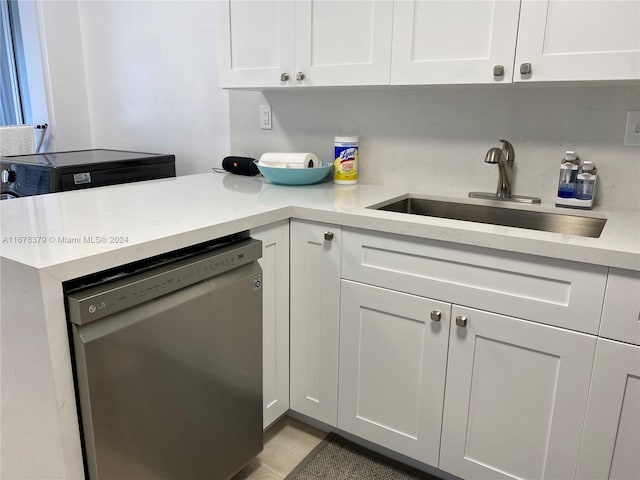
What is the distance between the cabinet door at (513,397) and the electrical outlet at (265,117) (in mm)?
1308

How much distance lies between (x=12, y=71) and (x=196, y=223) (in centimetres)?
245

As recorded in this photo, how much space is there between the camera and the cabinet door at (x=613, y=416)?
1.15m

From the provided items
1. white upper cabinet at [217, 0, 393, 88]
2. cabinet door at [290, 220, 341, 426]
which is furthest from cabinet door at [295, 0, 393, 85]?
cabinet door at [290, 220, 341, 426]

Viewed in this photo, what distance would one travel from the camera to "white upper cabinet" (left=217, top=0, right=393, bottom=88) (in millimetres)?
1606

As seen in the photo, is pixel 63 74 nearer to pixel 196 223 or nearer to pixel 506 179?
pixel 196 223

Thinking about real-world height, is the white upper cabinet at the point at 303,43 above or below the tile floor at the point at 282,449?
above

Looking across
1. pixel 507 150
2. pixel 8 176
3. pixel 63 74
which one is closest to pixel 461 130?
pixel 507 150

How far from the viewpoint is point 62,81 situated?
280 cm

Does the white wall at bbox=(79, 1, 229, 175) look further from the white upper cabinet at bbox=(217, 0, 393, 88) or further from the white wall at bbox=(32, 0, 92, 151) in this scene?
the white upper cabinet at bbox=(217, 0, 393, 88)

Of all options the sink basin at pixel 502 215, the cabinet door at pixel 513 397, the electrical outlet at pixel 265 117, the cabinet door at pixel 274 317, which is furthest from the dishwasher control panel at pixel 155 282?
the electrical outlet at pixel 265 117

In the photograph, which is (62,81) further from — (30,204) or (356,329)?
(356,329)

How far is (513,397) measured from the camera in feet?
4.33

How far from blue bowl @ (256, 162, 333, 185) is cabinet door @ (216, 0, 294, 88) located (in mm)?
325

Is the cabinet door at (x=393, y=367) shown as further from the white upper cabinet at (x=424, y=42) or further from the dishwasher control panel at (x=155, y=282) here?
the white upper cabinet at (x=424, y=42)
